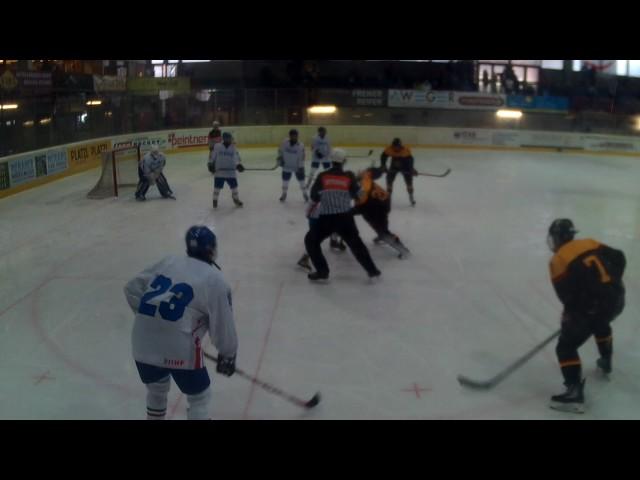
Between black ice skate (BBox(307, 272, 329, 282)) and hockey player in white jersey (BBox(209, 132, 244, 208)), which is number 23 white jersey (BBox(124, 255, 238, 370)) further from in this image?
hockey player in white jersey (BBox(209, 132, 244, 208))

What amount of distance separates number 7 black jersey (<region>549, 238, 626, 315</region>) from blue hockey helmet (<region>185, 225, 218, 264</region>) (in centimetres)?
191

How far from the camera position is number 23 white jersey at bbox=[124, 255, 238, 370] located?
271 centimetres

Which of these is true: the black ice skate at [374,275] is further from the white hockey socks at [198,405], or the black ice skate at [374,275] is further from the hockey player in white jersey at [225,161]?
the hockey player in white jersey at [225,161]

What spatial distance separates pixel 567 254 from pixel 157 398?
7.43 feet

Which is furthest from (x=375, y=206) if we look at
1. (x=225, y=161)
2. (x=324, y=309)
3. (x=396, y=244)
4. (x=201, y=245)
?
(x=201, y=245)

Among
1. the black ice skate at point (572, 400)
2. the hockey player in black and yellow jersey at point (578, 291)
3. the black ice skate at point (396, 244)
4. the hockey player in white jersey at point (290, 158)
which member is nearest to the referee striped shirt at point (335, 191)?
→ the black ice skate at point (396, 244)

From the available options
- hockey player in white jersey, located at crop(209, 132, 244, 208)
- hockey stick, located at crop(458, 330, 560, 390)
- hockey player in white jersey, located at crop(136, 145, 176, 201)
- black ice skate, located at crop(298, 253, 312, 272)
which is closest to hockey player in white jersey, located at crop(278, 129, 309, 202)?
hockey player in white jersey, located at crop(209, 132, 244, 208)

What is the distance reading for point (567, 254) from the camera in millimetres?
3533

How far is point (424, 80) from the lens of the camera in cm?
2038

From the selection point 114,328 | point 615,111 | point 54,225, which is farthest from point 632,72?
point 114,328

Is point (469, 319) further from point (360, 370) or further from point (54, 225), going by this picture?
point (54, 225)

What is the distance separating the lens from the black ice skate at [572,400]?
3.66 meters

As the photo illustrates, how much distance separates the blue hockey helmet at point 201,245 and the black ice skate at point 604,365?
8.60 ft

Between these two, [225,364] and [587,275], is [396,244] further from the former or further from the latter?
[225,364]
